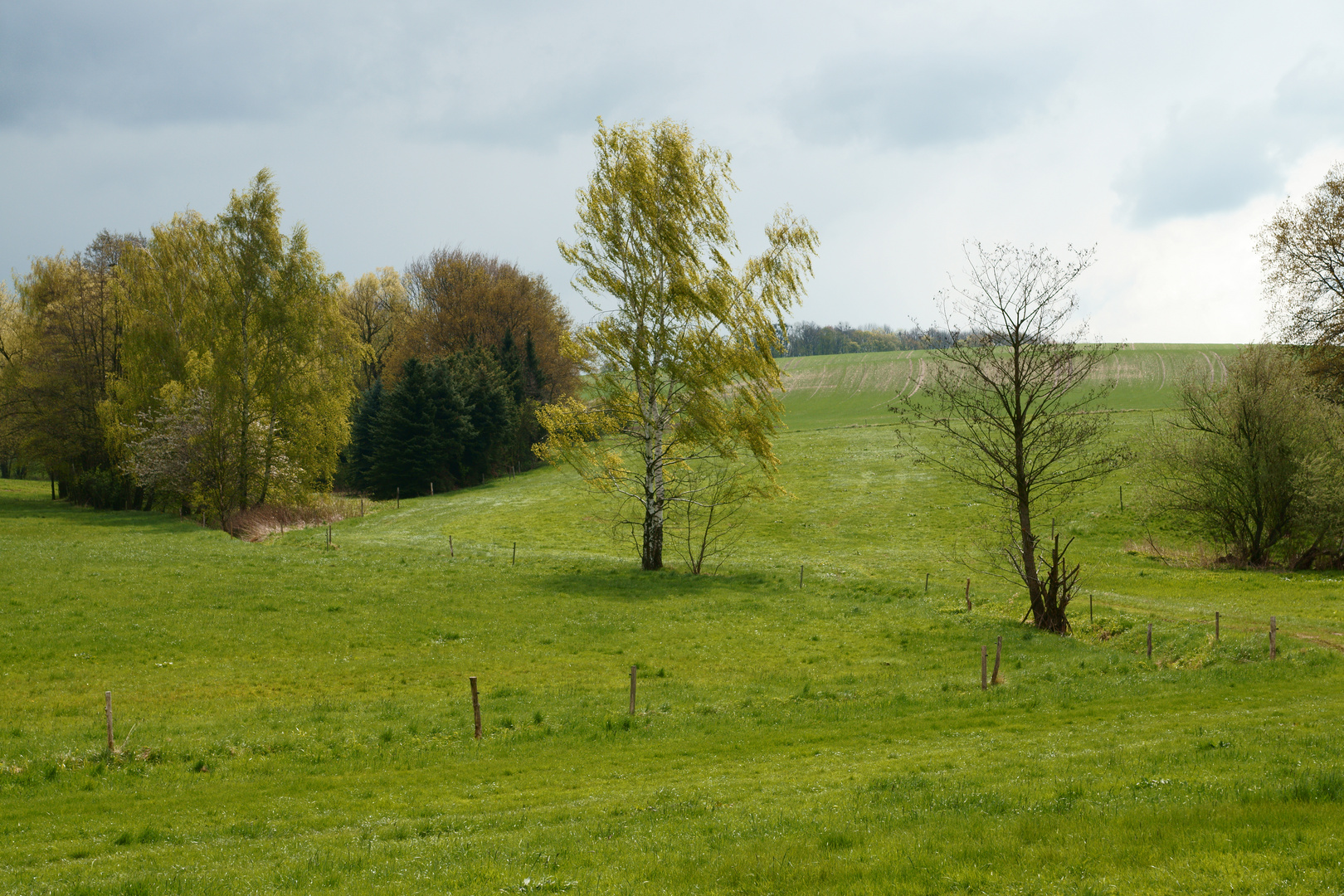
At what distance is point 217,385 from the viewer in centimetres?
5144

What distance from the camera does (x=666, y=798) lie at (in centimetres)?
1229

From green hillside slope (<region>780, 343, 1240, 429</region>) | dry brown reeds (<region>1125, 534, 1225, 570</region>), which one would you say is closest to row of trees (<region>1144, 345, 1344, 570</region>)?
dry brown reeds (<region>1125, 534, 1225, 570</region>)

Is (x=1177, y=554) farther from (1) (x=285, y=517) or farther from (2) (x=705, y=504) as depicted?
(1) (x=285, y=517)

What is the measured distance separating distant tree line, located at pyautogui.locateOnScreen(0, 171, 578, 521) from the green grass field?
13.8 metres

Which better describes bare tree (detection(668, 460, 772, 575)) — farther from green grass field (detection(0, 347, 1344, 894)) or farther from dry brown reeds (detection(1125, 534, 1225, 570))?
dry brown reeds (detection(1125, 534, 1225, 570))

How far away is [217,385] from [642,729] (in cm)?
4515

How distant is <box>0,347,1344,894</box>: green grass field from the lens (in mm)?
9180

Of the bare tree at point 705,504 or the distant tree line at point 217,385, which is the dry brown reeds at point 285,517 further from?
the bare tree at point 705,504

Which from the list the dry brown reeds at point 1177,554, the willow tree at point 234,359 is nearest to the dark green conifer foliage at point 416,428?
the willow tree at point 234,359

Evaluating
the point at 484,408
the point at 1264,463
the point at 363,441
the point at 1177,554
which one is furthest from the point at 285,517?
the point at 1264,463

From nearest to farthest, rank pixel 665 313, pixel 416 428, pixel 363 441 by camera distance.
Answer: pixel 665 313 < pixel 416 428 < pixel 363 441

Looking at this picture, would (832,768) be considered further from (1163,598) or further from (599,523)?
(599,523)

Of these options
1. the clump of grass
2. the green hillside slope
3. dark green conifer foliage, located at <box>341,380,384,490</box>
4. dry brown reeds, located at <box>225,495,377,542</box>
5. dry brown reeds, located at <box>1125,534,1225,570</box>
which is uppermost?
the green hillside slope

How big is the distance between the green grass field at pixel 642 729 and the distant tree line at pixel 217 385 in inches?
544
